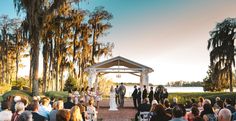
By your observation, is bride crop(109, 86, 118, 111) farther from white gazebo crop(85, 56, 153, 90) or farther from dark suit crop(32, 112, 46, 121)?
dark suit crop(32, 112, 46, 121)

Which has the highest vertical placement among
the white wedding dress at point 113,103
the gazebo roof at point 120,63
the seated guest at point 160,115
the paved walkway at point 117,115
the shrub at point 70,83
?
the gazebo roof at point 120,63

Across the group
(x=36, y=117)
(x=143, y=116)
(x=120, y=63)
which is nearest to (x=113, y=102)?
(x=120, y=63)

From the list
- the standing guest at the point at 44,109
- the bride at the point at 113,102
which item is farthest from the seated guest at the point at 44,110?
the bride at the point at 113,102

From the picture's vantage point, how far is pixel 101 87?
150 feet

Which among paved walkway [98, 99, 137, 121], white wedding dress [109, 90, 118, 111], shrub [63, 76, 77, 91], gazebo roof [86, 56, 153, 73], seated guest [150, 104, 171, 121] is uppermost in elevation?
gazebo roof [86, 56, 153, 73]

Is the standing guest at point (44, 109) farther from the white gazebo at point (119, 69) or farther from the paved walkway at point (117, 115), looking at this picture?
the white gazebo at point (119, 69)

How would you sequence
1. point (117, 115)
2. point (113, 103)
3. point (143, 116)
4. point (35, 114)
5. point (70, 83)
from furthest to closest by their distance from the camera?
point (70, 83), point (113, 103), point (117, 115), point (143, 116), point (35, 114)

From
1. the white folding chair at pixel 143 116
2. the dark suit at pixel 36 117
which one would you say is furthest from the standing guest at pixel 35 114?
the white folding chair at pixel 143 116

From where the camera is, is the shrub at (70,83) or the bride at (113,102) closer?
the bride at (113,102)

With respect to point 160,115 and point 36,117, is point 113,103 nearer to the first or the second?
point 160,115

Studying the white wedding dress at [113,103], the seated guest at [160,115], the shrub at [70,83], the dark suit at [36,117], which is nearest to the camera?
the dark suit at [36,117]

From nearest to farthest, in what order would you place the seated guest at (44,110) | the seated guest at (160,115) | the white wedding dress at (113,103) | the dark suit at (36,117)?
1. the dark suit at (36,117)
2. the seated guest at (160,115)
3. the seated guest at (44,110)
4. the white wedding dress at (113,103)

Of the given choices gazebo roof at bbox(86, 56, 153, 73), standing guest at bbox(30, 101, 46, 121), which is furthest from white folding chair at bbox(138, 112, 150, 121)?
gazebo roof at bbox(86, 56, 153, 73)

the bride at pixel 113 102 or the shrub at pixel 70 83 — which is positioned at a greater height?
the shrub at pixel 70 83
